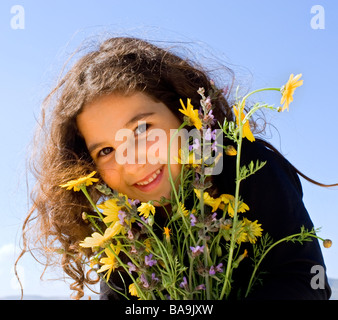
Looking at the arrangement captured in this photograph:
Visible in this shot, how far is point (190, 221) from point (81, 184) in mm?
200

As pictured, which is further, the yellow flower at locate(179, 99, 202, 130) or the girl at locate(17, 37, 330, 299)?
the girl at locate(17, 37, 330, 299)

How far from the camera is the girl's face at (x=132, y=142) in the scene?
3.58 ft

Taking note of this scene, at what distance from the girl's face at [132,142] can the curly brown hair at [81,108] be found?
3 centimetres

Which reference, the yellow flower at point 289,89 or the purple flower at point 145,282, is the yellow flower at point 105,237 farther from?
the yellow flower at point 289,89

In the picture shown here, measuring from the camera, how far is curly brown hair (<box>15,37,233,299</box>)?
3.97 feet

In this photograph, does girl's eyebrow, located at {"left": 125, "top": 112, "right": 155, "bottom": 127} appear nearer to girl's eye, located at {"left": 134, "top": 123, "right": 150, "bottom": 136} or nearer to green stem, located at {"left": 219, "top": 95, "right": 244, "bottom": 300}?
girl's eye, located at {"left": 134, "top": 123, "right": 150, "bottom": 136}

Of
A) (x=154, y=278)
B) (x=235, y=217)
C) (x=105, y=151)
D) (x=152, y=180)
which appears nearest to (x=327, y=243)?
(x=235, y=217)

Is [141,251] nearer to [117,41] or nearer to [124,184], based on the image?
[124,184]

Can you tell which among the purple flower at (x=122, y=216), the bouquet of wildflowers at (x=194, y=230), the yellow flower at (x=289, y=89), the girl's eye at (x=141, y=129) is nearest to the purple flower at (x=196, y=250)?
the bouquet of wildflowers at (x=194, y=230)

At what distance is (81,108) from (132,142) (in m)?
0.21

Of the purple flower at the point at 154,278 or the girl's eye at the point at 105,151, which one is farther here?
the girl's eye at the point at 105,151

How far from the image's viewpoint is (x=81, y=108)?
123cm

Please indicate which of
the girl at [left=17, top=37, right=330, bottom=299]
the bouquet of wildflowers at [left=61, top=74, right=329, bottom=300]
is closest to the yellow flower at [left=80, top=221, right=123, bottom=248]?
the bouquet of wildflowers at [left=61, top=74, right=329, bottom=300]
